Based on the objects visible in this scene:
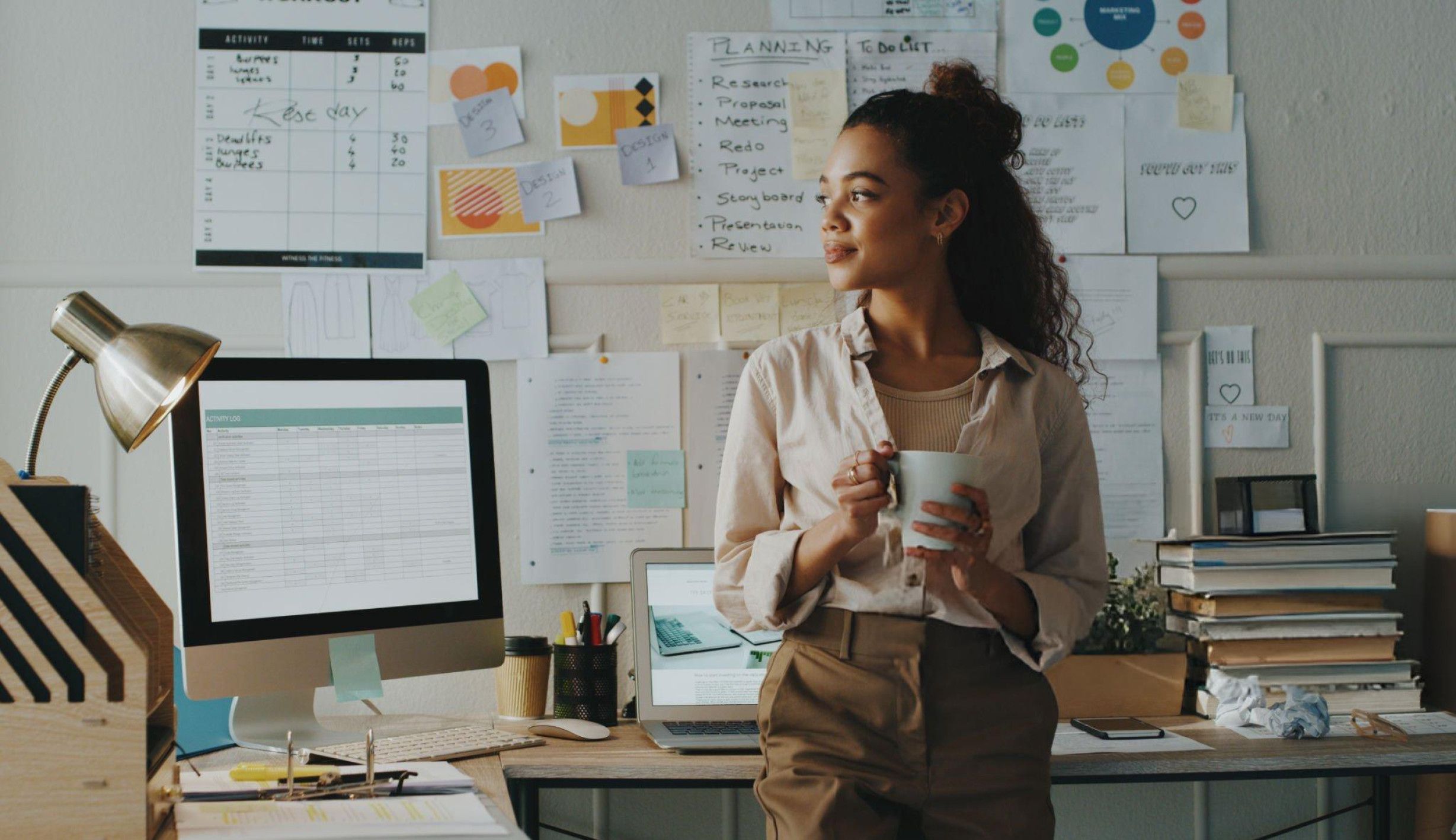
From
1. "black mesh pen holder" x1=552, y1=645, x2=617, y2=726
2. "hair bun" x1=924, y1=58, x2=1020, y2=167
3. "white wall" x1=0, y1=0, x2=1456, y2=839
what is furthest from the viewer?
"white wall" x1=0, y1=0, x2=1456, y2=839

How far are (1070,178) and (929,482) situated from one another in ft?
4.01

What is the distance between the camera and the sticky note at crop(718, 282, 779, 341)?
2084mm

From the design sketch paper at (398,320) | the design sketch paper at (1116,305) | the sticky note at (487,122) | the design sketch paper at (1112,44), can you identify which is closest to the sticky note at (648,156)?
the sticky note at (487,122)

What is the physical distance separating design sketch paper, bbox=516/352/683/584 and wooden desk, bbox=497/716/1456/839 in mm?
384

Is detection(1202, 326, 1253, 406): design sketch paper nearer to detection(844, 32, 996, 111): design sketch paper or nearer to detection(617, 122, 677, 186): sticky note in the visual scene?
detection(844, 32, 996, 111): design sketch paper

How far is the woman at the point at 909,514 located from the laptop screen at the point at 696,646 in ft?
1.54

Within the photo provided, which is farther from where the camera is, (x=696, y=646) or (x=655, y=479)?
(x=655, y=479)

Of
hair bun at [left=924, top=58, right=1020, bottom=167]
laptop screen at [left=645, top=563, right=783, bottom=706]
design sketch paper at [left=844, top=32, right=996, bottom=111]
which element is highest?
design sketch paper at [left=844, top=32, right=996, bottom=111]

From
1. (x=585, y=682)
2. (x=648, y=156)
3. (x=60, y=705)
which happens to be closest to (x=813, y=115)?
(x=648, y=156)

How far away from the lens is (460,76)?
2051mm

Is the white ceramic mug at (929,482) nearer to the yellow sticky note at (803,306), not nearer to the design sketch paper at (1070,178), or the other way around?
the yellow sticky note at (803,306)

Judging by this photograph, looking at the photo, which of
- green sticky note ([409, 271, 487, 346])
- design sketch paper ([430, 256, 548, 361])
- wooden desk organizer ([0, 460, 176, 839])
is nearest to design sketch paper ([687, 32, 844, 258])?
design sketch paper ([430, 256, 548, 361])

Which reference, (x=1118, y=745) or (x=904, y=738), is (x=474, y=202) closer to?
(x=904, y=738)

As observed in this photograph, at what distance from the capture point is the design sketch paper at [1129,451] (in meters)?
2.13
